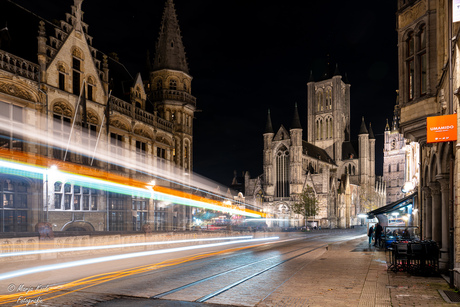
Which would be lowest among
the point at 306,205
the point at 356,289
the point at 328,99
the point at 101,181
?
the point at 306,205

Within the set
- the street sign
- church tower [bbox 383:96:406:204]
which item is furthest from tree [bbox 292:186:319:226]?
the street sign

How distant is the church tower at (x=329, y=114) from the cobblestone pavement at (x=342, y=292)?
110518 millimetres

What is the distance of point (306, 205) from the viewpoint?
Result: 274 ft

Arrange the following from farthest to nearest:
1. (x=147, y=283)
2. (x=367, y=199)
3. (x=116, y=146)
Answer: (x=367, y=199) < (x=116, y=146) < (x=147, y=283)

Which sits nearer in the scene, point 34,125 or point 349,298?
point 349,298

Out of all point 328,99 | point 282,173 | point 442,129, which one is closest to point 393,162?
point 328,99

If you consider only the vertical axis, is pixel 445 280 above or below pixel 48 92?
below

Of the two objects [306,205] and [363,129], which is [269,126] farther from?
[363,129]

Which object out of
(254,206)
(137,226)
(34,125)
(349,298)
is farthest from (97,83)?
(254,206)

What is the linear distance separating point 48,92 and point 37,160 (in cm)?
474

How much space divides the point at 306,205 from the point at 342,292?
7481cm

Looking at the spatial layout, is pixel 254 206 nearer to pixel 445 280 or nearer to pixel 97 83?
pixel 97 83

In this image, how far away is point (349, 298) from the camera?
9.52m

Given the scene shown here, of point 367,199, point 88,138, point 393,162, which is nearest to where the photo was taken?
point 88,138
